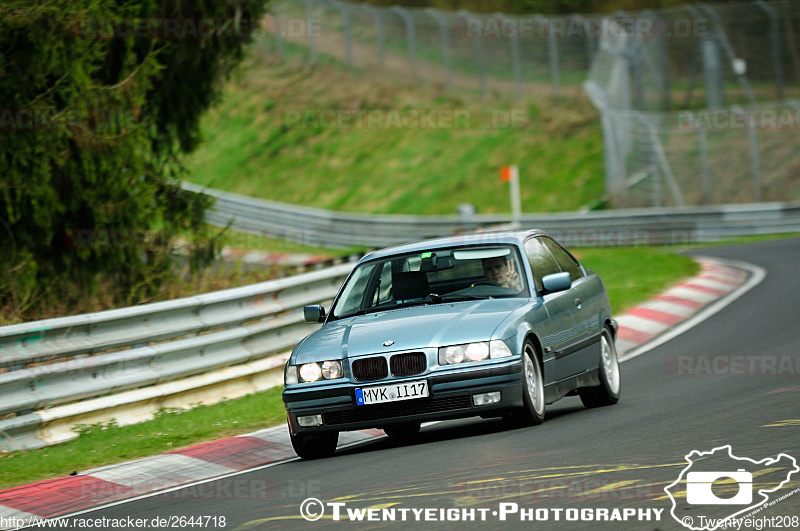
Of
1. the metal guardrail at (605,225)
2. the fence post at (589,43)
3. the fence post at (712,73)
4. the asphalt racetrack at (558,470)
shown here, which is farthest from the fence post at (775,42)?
the asphalt racetrack at (558,470)

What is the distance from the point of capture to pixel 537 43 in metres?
41.0

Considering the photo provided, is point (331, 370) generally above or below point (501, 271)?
below

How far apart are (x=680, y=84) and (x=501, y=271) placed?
2839 centimetres

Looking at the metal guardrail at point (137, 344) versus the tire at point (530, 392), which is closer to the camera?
the tire at point (530, 392)

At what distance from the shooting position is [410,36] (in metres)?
45.1

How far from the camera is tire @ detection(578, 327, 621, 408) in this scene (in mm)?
10391

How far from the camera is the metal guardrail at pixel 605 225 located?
30.4 meters

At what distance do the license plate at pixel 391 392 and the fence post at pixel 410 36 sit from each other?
119ft

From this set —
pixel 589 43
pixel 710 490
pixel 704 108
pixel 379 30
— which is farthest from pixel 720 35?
pixel 710 490

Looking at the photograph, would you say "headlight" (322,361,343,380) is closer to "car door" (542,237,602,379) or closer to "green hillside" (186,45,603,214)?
"car door" (542,237,602,379)

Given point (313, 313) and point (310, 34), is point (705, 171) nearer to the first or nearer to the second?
point (310, 34)

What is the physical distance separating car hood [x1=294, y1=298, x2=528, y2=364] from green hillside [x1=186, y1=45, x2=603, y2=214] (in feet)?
89.7

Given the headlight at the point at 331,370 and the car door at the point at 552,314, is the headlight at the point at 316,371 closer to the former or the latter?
the headlight at the point at 331,370

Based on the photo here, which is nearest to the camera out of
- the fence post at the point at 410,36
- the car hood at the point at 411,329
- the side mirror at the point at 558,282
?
the car hood at the point at 411,329
